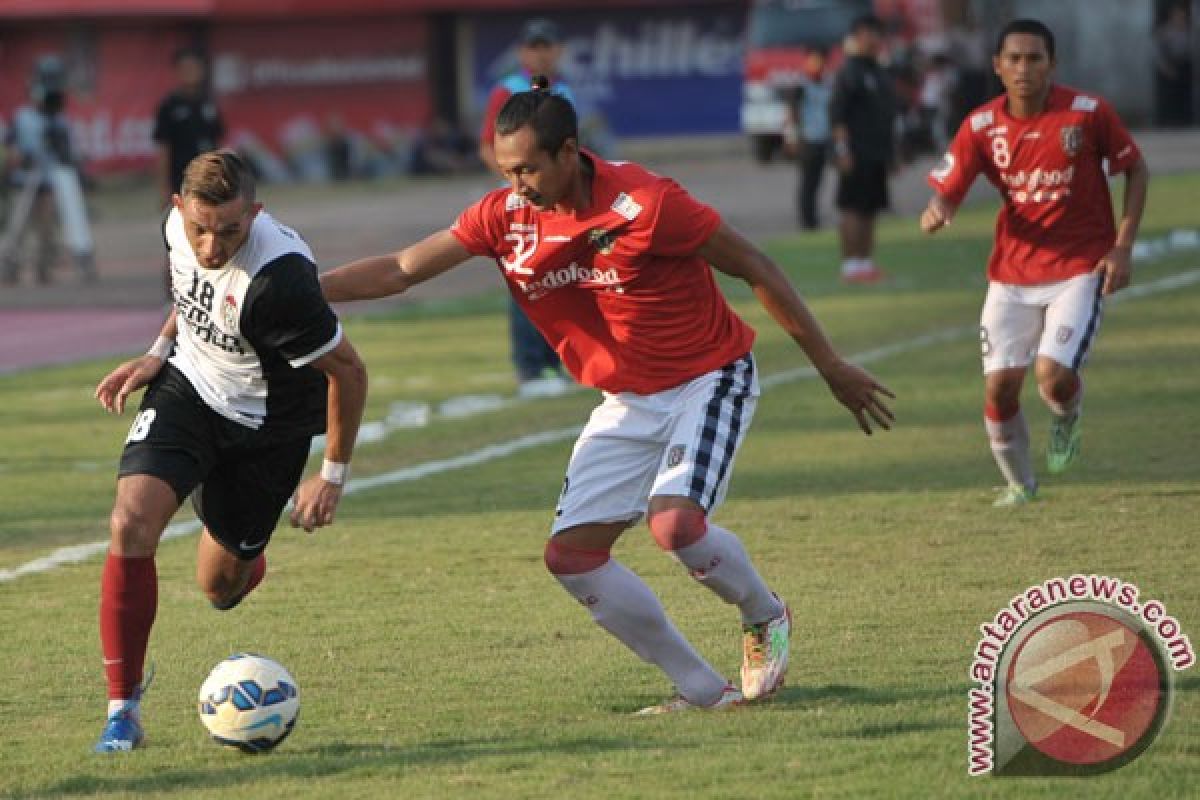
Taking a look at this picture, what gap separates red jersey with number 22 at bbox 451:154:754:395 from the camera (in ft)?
23.4

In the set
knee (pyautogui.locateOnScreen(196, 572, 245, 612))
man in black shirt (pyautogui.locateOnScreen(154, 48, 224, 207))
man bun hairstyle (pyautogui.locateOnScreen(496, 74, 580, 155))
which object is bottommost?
man in black shirt (pyautogui.locateOnScreen(154, 48, 224, 207))

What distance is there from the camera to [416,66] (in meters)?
47.6

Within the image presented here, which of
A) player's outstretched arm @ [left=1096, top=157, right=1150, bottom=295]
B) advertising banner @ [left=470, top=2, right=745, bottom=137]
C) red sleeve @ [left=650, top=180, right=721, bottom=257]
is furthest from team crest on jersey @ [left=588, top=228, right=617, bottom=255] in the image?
advertising banner @ [left=470, top=2, right=745, bottom=137]

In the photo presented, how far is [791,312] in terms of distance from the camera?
7.20 meters

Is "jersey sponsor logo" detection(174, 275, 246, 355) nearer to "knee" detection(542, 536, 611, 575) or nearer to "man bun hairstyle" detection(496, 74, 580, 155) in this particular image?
"man bun hairstyle" detection(496, 74, 580, 155)

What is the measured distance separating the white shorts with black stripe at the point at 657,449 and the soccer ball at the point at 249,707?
0.99 m

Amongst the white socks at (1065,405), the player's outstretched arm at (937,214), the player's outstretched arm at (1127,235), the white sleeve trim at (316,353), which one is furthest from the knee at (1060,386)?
the white sleeve trim at (316,353)

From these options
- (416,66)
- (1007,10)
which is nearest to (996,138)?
(1007,10)

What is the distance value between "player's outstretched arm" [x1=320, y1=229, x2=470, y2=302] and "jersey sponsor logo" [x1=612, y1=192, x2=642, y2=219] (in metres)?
0.59

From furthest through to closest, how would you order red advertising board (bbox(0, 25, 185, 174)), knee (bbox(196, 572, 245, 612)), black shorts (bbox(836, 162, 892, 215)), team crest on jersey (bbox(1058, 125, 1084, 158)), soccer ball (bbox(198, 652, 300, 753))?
red advertising board (bbox(0, 25, 185, 174))
black shorts (bbox(836, 162, 892, 215))
team crest on jersey (bbox(1058, 125, 1084, 158))
knee (bbox(196, 572, 245, 612))
soccer ball (bbox(198, 652, 300, 753))

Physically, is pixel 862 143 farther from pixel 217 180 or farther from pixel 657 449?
pixel 217 180

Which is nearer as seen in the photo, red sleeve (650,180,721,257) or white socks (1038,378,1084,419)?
red sleeve (650,180,721,257)

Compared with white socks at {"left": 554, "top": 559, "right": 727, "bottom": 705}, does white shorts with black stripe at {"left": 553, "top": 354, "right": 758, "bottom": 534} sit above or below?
above

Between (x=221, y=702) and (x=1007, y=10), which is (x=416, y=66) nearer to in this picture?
(x=1007, y=10)
